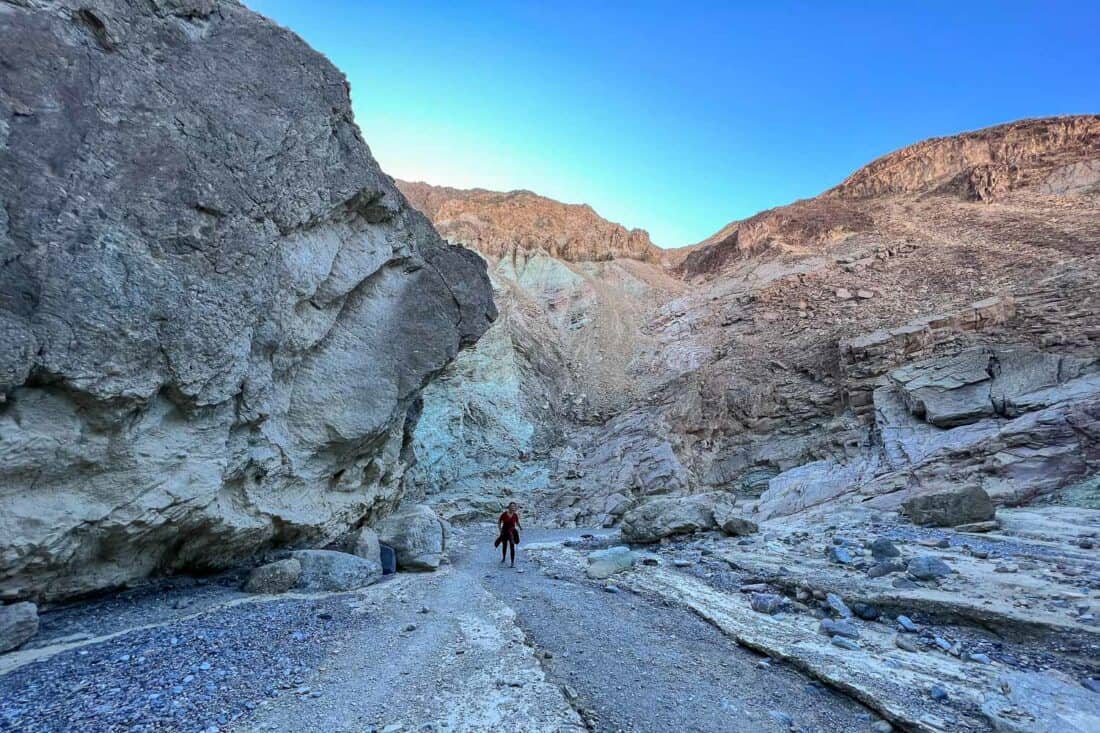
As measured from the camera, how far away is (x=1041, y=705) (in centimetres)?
433

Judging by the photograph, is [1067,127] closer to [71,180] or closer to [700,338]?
[700,338]

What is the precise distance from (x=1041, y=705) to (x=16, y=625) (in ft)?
33.9

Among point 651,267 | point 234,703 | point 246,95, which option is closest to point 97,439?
Answer: point 234,703

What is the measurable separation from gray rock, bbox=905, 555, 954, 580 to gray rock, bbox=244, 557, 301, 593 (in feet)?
34.2

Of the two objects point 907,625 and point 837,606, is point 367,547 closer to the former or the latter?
point 837,606

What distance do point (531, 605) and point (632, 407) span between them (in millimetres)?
25623

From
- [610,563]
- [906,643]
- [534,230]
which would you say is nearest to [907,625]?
[906,643]

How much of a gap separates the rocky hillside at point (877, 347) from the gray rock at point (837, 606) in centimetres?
1170

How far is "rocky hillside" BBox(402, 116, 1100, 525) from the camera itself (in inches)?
748

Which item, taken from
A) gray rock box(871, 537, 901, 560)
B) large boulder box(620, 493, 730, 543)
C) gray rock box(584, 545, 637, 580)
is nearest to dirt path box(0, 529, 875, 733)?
gray rock box(584, 545, 637, 580)

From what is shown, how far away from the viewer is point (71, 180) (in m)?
6.23

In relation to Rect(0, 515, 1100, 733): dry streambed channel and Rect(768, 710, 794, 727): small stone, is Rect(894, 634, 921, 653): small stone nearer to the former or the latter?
Rect(0, 515, 1100, 733): dry streambed channel

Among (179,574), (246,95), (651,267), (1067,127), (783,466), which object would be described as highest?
(1067,127)

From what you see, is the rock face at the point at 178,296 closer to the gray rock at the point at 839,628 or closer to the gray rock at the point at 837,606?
the gray rock at the point at 839,628
